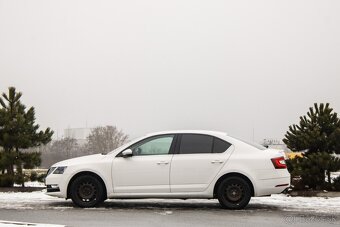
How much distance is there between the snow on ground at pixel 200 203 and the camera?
1015cm

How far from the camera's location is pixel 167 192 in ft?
32.2

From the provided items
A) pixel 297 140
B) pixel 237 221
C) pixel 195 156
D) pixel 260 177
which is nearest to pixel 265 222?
pixel 237 221

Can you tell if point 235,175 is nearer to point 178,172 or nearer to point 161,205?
point 178,172

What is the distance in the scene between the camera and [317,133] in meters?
12.9

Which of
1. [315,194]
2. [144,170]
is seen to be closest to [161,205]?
[144,170]

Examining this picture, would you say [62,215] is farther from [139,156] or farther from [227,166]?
[227,166]

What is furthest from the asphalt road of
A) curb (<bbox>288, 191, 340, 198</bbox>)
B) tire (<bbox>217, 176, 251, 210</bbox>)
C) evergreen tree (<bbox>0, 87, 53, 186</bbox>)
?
evergreen tree (<bbox>0, 87, 53, 186</bbox>)

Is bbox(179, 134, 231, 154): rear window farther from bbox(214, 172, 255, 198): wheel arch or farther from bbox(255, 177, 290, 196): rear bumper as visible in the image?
bbox(255, 177, 290, 196): rear bumper

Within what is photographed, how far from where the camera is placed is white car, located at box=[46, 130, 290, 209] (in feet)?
31.9

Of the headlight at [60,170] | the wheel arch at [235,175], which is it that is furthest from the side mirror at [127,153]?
the wheel arch at [235,175]

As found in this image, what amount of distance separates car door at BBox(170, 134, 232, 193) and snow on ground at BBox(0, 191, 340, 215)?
2.42 ft

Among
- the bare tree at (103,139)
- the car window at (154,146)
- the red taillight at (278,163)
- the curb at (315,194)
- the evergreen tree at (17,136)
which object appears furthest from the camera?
the bare tree at (103,139)

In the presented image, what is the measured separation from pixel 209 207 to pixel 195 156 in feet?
4.02

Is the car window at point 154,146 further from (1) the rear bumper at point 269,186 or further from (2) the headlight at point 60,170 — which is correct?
(1) the rear bumper at point 269,186
